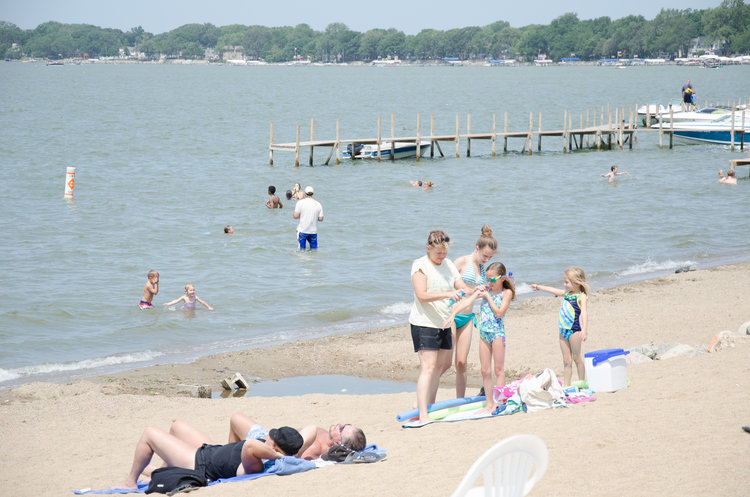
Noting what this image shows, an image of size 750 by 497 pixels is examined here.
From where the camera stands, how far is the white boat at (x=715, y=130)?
41.5m

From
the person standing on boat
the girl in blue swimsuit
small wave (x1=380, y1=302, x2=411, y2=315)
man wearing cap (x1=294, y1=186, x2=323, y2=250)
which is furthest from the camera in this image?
the person standing on boat

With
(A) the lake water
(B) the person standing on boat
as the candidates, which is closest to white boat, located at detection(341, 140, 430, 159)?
(A) the lake water

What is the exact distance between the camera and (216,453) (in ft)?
21.4

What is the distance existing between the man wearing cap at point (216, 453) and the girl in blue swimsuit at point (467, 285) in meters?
1.81

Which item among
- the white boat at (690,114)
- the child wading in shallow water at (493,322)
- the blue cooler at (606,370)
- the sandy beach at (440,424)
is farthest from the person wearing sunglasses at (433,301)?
the white boat at (690,114)

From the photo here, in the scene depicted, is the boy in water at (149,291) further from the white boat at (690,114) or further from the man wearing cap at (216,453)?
the white boat at (690,114)

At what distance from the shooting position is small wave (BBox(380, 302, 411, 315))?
48.8 feet

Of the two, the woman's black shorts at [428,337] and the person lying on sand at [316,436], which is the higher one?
the woman's black shorts at [428,337]

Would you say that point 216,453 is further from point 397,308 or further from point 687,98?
point 687,98

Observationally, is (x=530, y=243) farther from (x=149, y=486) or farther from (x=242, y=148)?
(x=242, y=148)

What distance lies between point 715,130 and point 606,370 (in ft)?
124

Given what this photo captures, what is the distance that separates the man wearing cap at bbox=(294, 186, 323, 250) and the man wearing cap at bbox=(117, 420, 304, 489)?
1086 centimetres

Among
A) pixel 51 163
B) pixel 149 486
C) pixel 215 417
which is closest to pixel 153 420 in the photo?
pixel 215 417

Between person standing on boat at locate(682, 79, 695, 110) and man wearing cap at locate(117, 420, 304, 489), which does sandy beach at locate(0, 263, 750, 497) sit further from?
person standing on boat at locate(682, 79, 695, 110)
